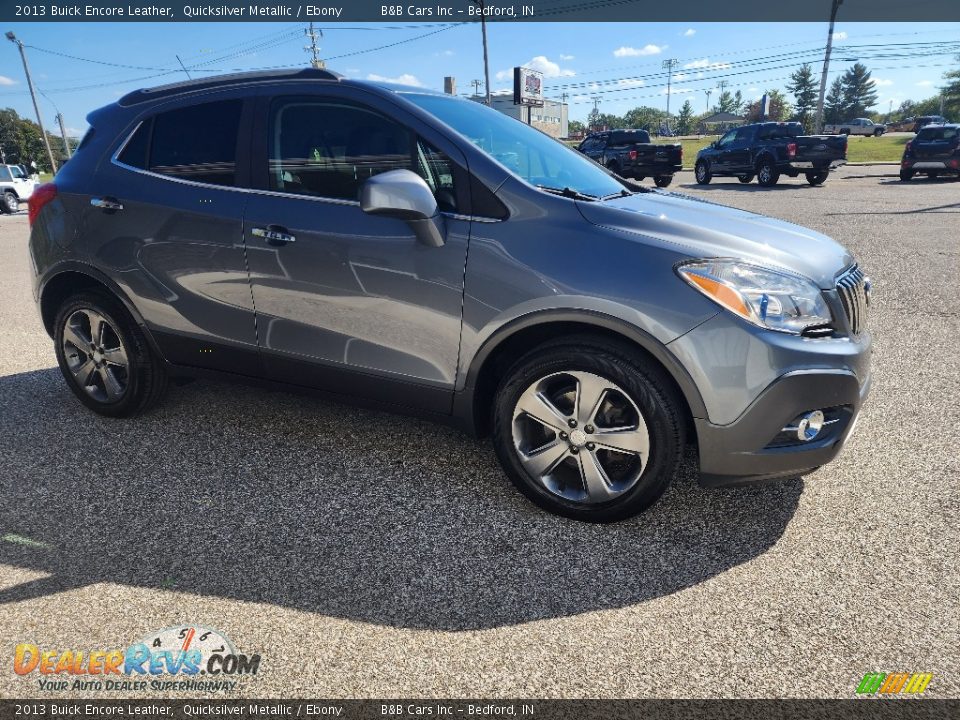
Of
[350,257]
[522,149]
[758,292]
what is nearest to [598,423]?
[758,292]

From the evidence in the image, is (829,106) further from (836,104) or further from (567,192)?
(567,192)

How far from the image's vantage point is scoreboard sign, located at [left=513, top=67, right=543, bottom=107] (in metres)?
41.2

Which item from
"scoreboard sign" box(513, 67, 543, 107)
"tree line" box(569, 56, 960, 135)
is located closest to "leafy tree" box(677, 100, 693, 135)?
"tree line" box(569, 56, 960, 135)

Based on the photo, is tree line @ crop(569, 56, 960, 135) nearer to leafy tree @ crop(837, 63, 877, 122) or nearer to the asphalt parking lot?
leafy tree @ crop(837, 63, 877, 122)

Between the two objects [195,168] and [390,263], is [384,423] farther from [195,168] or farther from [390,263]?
[195,168]

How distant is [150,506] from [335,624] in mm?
1275

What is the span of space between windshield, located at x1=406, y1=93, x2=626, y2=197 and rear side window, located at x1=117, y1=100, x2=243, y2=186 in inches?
38.1

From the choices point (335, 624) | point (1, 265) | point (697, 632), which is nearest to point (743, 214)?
point (697, 632)

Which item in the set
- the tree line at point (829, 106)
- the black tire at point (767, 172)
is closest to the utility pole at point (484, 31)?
the black tire at point (767, 172)

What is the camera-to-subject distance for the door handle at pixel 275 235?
119 inches

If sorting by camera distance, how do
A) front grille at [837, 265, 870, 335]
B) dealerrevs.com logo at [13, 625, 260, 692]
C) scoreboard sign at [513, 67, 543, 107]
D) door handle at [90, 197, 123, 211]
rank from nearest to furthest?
dealerrevs.com logo at [13, 625, 260, 692] → front grille at [837, 265, 870, 335] → door handle at [90, 197, 123, 211] → scoreboard sign at [513, 67, 543, 107]

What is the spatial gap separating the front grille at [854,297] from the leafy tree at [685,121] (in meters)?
159

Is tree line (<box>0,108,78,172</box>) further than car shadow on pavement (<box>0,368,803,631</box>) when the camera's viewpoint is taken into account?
Yes

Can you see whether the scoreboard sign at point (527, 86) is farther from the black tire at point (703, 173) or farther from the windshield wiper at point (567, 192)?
the windshield wiper at point (567, 192)
